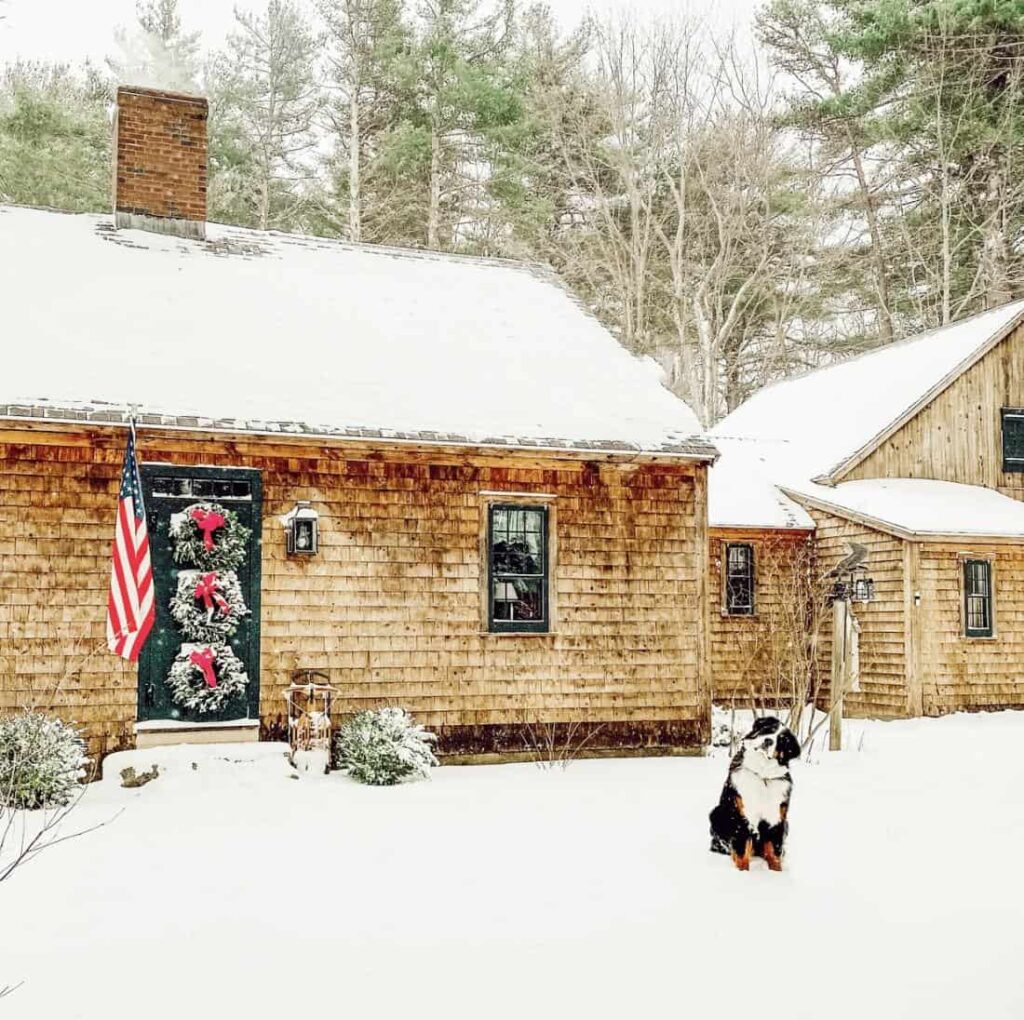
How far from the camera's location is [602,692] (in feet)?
39.7

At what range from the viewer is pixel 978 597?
16.6m

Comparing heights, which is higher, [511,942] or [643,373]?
[643,373]

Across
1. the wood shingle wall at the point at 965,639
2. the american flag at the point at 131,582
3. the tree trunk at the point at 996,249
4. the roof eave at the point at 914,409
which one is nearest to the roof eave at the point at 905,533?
the wood shingle wall at the point at 965,639

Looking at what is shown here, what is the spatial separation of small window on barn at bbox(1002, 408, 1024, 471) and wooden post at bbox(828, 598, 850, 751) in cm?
711

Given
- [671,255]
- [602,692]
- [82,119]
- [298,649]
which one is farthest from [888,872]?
[82,119]

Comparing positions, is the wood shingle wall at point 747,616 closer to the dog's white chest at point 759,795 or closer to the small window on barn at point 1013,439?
the small window on barn at point 1013,439

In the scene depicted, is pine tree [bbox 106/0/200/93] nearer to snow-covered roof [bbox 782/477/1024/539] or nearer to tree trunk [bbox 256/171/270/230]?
tree trunk [bbox 256/171/270/230]

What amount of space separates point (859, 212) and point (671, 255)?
17.9ft

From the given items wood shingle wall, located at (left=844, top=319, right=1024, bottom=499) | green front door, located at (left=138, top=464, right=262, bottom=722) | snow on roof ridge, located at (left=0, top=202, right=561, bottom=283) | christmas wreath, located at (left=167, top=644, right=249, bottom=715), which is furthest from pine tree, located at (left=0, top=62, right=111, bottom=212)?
wood shingle wall, located at (left=844, top=319, right=1024, bottom=499)

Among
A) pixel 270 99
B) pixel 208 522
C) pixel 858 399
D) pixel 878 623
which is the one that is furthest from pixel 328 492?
pixel 270 99

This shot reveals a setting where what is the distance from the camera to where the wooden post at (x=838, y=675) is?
42.2 feet

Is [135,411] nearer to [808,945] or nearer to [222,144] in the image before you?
[808,945]

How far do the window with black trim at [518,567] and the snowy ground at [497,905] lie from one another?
2.09m

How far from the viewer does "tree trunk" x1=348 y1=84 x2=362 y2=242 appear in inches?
1009
